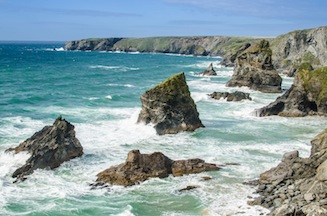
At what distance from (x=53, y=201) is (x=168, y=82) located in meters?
18.2

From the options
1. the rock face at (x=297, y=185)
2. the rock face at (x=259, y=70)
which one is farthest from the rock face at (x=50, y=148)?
the rock face at (x=259, y=70)

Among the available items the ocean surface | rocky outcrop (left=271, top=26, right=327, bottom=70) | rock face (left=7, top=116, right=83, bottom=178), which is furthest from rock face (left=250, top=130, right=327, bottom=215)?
rocky outcrop (left=271, top=26, right=327, bottom=70)

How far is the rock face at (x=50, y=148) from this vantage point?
26203 millimetres

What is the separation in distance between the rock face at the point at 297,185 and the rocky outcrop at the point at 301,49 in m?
75.7

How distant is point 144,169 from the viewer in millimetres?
24859

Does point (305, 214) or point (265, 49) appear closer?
point (305, 214)

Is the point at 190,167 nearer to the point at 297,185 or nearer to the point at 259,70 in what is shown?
the point at 297,185

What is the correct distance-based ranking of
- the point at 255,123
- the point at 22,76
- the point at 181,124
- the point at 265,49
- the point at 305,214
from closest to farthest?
the point at 305,214
the point at 181,124
the point at 255,123
the point at 265,49
the point at 22,76

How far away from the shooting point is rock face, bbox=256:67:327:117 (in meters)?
43.7

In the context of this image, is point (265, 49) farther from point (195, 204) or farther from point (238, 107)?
point (195, 204)

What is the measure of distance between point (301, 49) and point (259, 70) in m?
44.9

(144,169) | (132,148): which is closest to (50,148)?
(144,169)

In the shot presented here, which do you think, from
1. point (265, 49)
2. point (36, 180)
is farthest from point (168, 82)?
point (265, 49)

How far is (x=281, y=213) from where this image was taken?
17.8m
